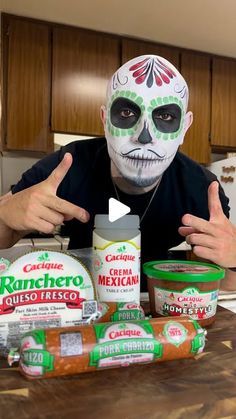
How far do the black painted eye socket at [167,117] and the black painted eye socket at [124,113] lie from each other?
0.11ft

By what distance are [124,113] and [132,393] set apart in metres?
0.46

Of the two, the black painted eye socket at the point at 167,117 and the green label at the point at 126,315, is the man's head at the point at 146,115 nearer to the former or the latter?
the black painted eye socket at the point at 167,117

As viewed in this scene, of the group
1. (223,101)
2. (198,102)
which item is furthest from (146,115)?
(223,101)

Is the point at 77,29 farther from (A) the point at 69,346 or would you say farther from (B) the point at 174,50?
(A) the point at 69,346

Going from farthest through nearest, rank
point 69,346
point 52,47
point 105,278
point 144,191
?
1. point 52,47
2. point 144,191
3. point 105,278
4. point 69,346

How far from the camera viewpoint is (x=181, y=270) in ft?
1.70

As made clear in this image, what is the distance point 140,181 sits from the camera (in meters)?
0.67

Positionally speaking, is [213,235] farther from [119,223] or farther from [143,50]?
[143,50]

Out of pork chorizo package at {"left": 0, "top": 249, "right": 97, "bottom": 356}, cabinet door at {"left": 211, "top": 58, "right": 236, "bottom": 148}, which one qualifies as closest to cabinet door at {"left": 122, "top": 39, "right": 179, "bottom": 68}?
cabinet door at {"left": 211, "top": 58, "right": 236, "bottom": 148}

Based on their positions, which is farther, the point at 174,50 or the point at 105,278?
the point at 174,50

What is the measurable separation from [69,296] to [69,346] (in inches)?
3.3

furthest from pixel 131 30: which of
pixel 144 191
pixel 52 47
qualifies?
pixel 144 191

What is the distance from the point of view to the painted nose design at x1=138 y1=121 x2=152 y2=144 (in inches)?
24.1

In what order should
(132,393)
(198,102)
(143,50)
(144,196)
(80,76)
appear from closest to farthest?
(132,393) → (144,196) → (80,76) → (143,50) → (198,102)
